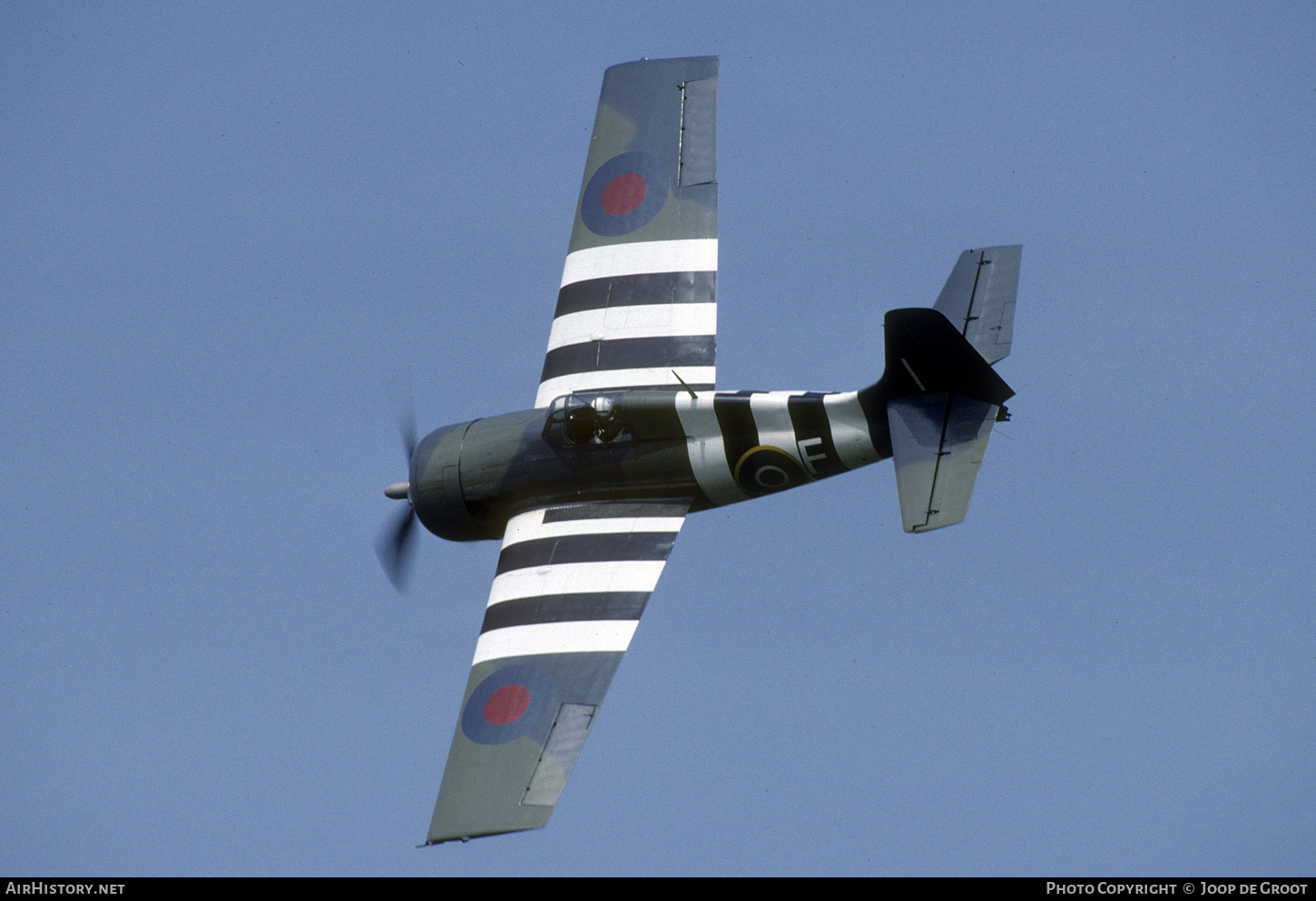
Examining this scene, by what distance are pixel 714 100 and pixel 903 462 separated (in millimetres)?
8199

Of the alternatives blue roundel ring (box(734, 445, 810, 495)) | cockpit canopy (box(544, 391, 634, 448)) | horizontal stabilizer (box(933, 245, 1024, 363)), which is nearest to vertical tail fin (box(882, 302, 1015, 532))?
horizontal stabilizer (box(933, 245, 1024, 363))

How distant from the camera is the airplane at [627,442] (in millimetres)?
18562

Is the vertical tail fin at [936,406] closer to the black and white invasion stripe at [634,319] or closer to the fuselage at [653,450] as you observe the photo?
the fuselage at [653,450]

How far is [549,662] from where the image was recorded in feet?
63.3

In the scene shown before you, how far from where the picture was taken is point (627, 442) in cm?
2088

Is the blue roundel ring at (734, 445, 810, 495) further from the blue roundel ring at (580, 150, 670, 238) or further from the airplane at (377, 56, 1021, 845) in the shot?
the blue roundel ring at (580, 150, 670, 238)

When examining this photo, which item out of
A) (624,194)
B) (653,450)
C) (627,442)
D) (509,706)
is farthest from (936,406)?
(624,194)

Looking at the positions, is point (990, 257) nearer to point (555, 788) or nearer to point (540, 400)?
point (540, 400)

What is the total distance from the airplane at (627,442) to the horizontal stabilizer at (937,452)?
0.08 ft

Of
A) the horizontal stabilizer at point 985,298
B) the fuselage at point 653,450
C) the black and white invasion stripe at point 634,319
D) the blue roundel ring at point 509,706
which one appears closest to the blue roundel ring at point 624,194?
the black and white invasion stripe at point 634,319

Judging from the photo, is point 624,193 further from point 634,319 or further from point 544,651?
point 544,651

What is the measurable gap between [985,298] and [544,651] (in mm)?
7035
